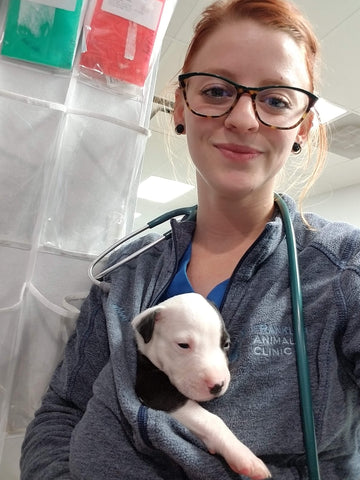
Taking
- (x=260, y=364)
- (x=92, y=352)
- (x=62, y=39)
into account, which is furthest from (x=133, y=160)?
(x=260, y=364)

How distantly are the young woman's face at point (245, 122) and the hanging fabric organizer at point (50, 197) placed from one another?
0.37m

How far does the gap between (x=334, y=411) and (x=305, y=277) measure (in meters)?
0.21

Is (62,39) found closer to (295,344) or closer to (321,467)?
(295,344)

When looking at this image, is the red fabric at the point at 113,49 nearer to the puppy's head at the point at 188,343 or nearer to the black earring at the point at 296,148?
the black earring at the point at 296,148

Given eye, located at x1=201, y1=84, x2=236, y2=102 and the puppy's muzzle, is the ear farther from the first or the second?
the puppy's muzzle

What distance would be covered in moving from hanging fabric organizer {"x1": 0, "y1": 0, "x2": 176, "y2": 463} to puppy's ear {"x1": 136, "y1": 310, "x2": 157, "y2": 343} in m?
0.29

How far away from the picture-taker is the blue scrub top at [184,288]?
0.70 meters

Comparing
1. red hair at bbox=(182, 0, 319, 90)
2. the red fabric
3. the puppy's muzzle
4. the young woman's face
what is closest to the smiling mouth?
the young woman's face

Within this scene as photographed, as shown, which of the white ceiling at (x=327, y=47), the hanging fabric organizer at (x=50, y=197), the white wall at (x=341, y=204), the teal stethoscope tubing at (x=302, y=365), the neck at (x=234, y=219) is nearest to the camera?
the teal stethoscope tubing at (x=302, y=365)

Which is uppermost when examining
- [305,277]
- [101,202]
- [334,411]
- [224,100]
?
[224,100]

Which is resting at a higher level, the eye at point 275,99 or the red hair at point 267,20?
the red hair at point 267,20

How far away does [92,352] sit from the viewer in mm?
768

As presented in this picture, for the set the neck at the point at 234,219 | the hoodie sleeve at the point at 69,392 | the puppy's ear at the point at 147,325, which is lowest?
the hoodie sleeve at the point at 69,392

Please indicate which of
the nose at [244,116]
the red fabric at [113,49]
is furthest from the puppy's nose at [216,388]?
the red fabric at [113,49]
